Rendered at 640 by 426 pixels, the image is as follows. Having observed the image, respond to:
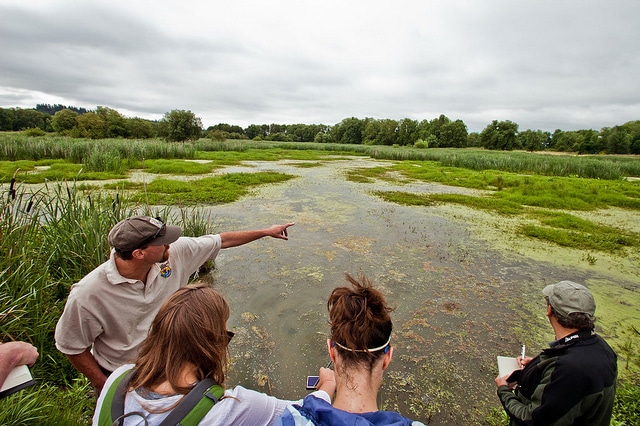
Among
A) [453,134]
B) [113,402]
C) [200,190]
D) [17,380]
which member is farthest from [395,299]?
[453,134]

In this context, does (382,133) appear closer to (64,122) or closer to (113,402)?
(64,122)

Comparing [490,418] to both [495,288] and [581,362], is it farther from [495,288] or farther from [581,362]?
[495,288]

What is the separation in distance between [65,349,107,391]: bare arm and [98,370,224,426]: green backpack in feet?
3.23

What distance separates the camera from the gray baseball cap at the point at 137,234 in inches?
68.1

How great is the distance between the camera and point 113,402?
3.44 feet

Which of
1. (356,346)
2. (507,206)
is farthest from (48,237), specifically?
(507,206)

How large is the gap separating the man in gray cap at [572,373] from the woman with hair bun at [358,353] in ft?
3.40

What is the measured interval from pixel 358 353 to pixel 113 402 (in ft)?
2.83

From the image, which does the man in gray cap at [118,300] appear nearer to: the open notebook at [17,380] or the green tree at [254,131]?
the open notebook at [17,380]

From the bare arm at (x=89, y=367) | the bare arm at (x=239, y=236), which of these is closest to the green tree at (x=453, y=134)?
the bare arm at (x=239, y=236)

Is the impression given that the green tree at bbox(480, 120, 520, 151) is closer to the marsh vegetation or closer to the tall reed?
the marsh vegetation

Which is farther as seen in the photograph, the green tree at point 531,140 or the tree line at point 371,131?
the green tree at point 531,140

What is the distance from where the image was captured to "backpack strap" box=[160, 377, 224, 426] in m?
0.99

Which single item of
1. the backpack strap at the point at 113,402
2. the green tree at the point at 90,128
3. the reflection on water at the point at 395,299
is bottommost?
the reflection on water at the point at 395,299
